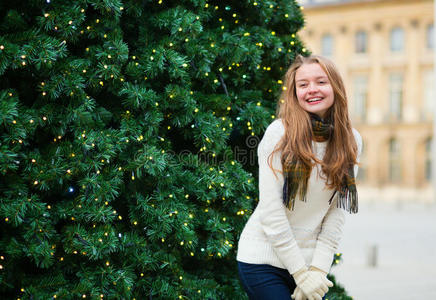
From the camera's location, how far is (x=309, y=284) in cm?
205

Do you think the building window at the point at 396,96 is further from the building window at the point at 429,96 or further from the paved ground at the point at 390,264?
the paved ground at the point at 390,264

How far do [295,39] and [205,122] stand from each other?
0.99 metres

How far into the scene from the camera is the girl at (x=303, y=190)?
6.75 feet

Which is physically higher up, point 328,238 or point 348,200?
point 348,200

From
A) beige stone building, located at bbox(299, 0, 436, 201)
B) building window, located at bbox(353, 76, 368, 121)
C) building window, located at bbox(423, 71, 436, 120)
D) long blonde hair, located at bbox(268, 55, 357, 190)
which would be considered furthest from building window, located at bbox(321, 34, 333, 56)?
long blonde hair, located at bbox(268, 55, 357, 190)

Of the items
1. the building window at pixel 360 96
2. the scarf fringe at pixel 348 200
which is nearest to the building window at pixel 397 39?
the building window at pixel 360 96

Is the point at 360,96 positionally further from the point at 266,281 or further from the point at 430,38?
the point at 266,281

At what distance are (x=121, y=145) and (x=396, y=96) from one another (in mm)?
32611

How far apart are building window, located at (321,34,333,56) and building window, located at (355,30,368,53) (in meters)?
1.75

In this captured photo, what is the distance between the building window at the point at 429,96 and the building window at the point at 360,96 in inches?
148

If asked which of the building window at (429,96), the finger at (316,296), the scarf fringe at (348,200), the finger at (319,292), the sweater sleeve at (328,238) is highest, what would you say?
the building window at (429,96)

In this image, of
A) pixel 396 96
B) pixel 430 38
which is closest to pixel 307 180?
pixel 396 96

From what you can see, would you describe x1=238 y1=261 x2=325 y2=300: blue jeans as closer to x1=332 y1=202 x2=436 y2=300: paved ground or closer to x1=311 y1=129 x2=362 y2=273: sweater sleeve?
x1=311 y1=129 x2=362 y2=273: sweater sleeve

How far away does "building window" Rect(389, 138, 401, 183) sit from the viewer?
3212 cm
